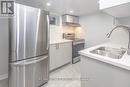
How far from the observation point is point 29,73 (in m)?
1.86

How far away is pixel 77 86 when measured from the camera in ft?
7.22

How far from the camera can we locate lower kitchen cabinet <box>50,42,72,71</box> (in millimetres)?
2836

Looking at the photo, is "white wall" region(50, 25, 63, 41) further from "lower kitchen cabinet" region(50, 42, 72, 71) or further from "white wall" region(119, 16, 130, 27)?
"white wall" region(119, 16, 130, 27)

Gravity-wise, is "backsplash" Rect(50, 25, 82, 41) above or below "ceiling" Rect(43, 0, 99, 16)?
below

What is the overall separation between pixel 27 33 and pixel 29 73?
0.75 m

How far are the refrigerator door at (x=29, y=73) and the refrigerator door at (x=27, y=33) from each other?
113mm

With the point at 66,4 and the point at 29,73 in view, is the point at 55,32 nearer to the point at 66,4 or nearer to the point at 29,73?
the point at 66,4

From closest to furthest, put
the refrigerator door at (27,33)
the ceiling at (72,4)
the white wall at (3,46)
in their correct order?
the white wall at (3,46), the refrigerator door at (27,33), the ceiling at (72,4)

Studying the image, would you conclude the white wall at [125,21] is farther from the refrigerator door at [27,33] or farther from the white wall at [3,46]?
the white wall at [3,46]

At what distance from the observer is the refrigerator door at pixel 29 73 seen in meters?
1.65

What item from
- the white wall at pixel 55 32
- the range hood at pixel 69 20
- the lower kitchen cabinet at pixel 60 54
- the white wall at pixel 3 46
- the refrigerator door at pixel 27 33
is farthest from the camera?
the range hood at pixel 69 20

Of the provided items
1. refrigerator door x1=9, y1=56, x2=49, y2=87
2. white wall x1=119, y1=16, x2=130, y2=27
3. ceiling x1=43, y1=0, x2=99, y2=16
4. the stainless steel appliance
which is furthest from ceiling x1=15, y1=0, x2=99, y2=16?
refrigerator door x1=9, y1=56, x2=49, y2=87

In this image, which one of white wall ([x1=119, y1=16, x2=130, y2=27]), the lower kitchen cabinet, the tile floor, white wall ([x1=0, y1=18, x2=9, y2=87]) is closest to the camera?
white wall ([x1=0, y1=18, x2=9, y2=87])

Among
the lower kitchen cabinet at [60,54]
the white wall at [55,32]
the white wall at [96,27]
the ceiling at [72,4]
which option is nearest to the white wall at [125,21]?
the ceiling at [72,4]
